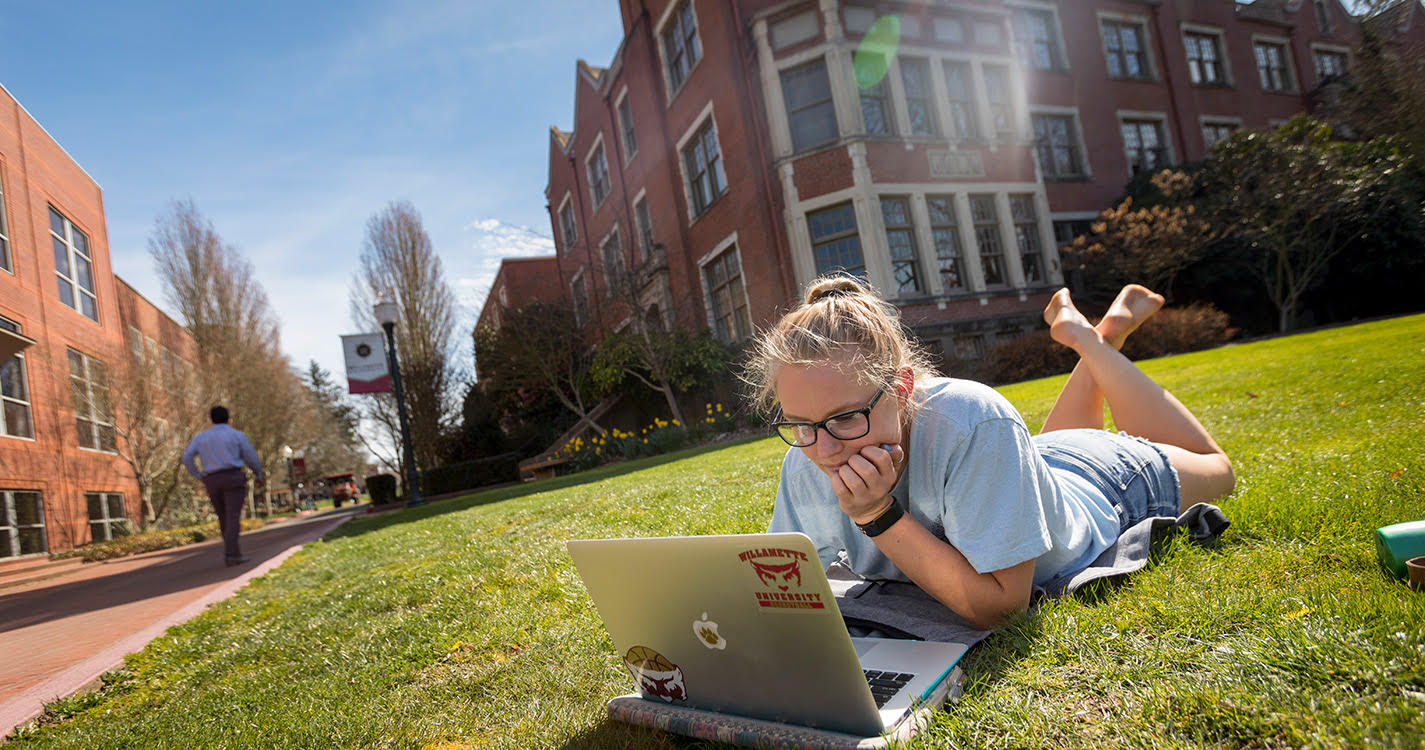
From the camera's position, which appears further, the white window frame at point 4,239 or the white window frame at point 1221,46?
the white window frame at point 1221,46

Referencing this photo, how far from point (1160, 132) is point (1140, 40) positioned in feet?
9.05

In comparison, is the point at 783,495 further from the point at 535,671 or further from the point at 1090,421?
the point at 1090,421

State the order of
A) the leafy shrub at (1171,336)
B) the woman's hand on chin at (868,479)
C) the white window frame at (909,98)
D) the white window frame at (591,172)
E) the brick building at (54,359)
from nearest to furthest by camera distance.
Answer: the woman's hand on chin at (868,479) < the brick building at (54,359) < the leafy shrub at (1171,336) < the white window frame at (909,98) < the white window frame at (591,172)

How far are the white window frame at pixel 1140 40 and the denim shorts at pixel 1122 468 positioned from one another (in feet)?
70.6

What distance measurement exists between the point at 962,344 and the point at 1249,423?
10.9m

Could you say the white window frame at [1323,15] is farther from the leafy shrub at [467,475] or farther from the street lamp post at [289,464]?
the street lamp post at [289,464]

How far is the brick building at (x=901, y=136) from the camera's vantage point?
1546cm

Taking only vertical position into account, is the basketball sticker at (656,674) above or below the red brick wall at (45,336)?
below

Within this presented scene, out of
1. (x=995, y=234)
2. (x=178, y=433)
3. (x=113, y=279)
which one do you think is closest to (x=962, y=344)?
(x=995, y=234)

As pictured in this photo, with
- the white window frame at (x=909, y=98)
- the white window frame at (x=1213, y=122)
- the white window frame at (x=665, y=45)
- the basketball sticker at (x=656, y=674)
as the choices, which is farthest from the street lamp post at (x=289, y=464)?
the white window frame at (x=1213, y=122)

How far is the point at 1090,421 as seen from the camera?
3.66m

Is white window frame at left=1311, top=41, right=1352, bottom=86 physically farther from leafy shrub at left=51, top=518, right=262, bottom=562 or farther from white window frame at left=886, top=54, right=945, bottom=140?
leafy shrub at left=51, top=518, right=262, bottom=562

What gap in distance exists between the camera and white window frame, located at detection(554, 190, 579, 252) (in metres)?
27.9

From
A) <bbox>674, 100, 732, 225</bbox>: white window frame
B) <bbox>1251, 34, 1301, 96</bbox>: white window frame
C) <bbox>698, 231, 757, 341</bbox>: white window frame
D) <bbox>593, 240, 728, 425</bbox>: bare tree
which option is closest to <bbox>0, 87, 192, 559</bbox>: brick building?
<bbox>593, 240, 728, 425</bbox>: bare tree
